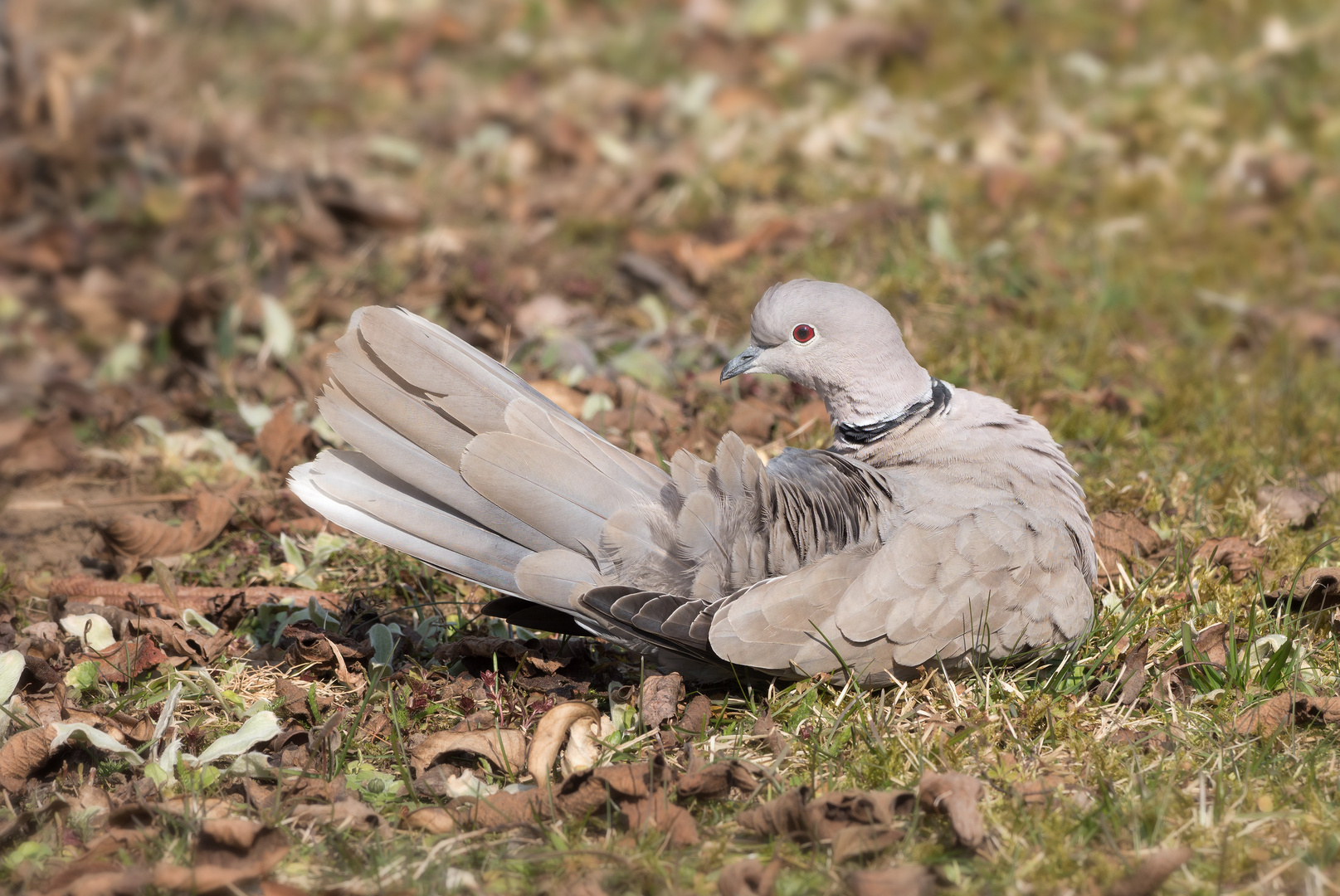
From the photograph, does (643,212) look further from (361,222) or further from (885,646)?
(885,646)

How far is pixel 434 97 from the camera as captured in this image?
305 inches

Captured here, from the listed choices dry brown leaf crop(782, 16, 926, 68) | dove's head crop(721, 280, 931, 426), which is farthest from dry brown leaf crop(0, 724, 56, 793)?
dry brown leaf crop(782, 16, 926, 68)

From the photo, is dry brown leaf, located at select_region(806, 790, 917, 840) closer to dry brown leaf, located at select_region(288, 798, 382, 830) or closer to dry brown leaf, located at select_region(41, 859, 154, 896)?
dry brown leaf, located at select_region(288, 798, 382, 830)

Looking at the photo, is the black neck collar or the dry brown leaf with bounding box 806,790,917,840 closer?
the dry brown leaf with bounding box 806,790,917,840

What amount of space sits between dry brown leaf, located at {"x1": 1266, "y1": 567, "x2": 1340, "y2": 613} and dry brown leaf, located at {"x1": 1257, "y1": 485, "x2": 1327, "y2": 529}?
423 mm

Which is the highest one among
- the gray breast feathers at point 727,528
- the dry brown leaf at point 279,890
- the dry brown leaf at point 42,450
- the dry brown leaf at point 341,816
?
the gray breast feathers at point 727,528

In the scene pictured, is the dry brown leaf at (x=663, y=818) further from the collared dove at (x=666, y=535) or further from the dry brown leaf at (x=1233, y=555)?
the dry brown leaf at (x=1233, y=555)

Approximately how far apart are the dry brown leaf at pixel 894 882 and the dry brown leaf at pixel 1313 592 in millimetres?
1442

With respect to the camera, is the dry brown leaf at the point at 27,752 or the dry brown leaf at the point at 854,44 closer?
the dry brown leaf at the point at 27,752

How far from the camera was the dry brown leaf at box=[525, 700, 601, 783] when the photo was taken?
9.78 ft

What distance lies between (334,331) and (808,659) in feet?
9.85

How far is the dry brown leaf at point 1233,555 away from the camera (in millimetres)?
3670

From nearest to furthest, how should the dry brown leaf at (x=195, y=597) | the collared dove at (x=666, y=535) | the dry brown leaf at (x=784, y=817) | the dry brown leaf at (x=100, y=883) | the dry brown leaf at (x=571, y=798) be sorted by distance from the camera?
1. the dry brown leaf at (x=100, y=883)
2. the dry brown leaf at (x=784, y=817)
3. the dry brown leaf at (x=571, y=798)
4. the collared dove at (x=666, y=535)
5. the dry brown leaf at (x=195, y=597)

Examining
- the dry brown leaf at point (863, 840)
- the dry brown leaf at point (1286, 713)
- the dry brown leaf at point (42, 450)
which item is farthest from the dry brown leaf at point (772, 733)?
the dry brown leaf at point (42, 450)
